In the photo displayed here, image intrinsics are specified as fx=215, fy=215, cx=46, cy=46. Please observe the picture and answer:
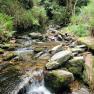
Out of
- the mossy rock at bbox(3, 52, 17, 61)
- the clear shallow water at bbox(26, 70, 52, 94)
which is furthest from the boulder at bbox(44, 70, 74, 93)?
the mossy rock at bbox(3, 52, 17, 61)

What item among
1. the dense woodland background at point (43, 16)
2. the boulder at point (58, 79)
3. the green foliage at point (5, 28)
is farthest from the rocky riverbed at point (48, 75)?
the dense woodland background at point (43, 16)

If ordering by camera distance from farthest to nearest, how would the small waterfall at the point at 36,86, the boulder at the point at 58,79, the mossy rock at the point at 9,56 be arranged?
the mossy rock at the point at 9,56 → the small waterfall at the point at 36,86 → the boulder at the point at 58,79

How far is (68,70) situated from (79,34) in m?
5.52

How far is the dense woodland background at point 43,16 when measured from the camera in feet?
35.5

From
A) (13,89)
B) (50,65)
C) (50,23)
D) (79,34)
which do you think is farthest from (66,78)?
(50,23)

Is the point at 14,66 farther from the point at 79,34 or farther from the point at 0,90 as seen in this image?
the point at 79,34

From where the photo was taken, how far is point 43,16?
17.1 metres

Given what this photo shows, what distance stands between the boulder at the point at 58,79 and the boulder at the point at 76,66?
0.38m

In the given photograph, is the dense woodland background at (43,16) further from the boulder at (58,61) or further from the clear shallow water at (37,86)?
the clear shallow water at (37,86)

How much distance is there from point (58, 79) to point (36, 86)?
761mm

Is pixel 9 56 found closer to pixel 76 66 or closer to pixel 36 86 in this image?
pixel 36 86

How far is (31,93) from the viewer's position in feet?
18.0

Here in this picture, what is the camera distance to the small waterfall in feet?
18.0

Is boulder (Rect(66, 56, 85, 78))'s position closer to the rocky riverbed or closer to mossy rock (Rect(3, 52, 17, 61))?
the rocky riverbed
